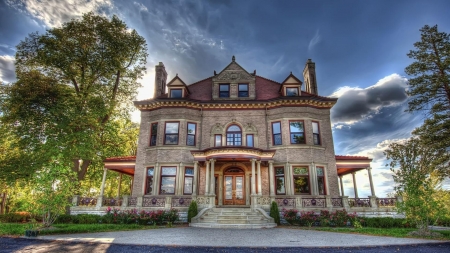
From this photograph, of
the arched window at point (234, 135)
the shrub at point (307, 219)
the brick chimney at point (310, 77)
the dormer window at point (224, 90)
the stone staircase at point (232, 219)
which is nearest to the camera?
the stone staircase at point (232, 219)

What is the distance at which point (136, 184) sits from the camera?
1900 cm

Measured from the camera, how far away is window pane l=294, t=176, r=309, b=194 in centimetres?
1822

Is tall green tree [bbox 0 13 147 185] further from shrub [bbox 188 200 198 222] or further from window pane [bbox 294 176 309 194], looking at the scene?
window pane [bbox 294 176 309 194]

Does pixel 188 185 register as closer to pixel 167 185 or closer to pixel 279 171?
pixel 167 185

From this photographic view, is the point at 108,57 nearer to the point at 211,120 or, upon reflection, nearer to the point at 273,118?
the point at 211,120

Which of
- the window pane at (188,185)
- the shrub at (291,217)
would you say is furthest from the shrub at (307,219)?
the window pane at (188,185)

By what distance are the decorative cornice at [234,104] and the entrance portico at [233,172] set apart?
14.2 ft

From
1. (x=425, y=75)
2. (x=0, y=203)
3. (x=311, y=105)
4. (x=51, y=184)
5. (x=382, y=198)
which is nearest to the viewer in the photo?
(x=51, y=184)

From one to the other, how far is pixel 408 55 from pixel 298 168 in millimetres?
15262

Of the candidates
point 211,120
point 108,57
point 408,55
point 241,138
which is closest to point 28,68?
point 108,57

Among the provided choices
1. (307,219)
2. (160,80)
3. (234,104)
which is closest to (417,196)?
(307,219)

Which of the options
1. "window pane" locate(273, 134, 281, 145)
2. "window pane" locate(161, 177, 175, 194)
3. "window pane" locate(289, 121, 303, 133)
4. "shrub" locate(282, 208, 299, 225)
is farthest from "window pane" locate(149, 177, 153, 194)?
"window pane" locate(289, 121, 303, 133)

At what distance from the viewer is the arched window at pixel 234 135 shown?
20078 millimetres

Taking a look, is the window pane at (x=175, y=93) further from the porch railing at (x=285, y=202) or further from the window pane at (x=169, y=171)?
the porch railing at (x=285, y=202)
